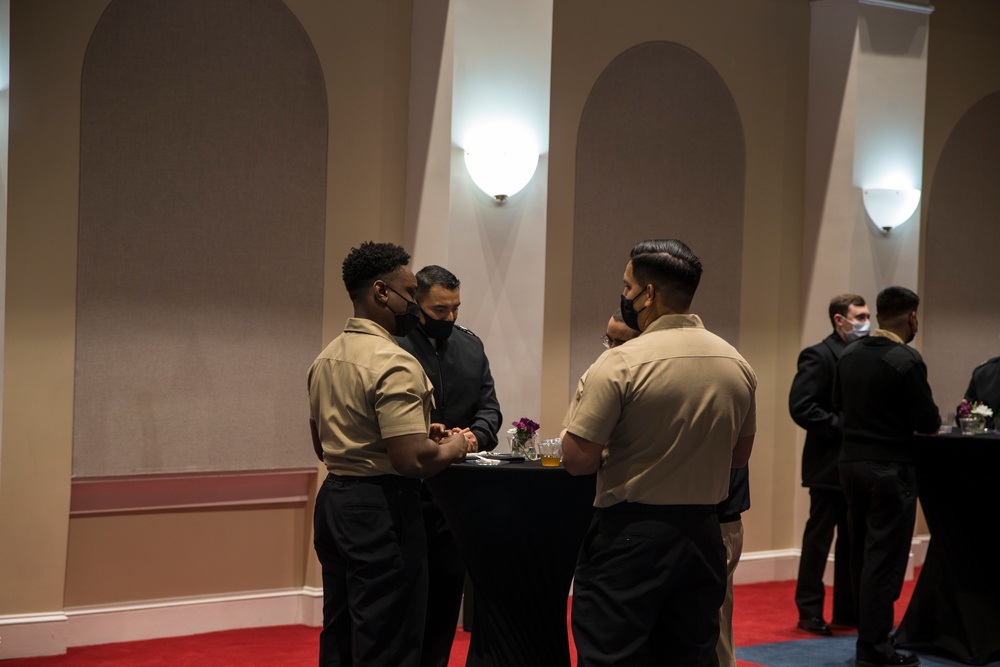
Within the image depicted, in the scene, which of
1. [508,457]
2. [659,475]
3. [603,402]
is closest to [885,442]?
[508,457]

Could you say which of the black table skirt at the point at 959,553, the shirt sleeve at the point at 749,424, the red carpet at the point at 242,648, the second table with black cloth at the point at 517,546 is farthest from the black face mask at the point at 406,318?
the black table skirt at the point at 959,553

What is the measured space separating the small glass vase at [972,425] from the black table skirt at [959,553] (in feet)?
0.36

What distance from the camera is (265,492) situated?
19.2 feet

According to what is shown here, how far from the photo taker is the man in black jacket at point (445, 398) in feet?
14.1

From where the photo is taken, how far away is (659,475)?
9.89 ft

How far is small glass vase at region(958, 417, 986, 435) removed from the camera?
5.55 meters

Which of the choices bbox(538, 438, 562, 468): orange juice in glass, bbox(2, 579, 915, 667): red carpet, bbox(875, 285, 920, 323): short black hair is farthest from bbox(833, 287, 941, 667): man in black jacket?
bbox(538, 438, 562, 468): orange juice in glass

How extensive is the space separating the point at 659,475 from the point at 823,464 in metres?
3.39

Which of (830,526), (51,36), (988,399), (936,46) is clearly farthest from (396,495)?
(936,46)

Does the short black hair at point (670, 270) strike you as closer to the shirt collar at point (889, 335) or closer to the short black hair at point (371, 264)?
the short black hair at point (371, 264)

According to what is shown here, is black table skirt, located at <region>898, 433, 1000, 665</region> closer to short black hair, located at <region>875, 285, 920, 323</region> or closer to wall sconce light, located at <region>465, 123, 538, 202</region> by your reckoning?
short black hair, located at <region>875, 285, 920, 323</region>

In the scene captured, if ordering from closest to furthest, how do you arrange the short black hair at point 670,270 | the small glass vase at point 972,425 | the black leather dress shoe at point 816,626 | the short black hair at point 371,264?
1. the short black hair at point 670,270
2. the short black hair at point 371,264
3. the small glass vase at point 972,425
4. the black leather dress shoe at point 816,626

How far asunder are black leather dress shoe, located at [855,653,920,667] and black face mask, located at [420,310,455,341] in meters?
2.48

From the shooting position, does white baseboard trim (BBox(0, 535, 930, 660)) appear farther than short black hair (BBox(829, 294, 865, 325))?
No
